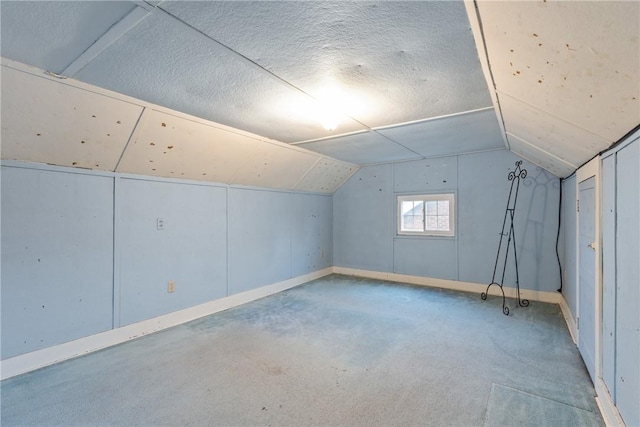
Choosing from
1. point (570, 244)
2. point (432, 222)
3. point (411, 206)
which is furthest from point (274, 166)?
point (570, 244)

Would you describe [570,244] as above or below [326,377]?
above

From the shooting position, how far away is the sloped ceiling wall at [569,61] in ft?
2.84

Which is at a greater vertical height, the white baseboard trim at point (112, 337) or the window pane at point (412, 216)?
the window pane at point (412, 216)

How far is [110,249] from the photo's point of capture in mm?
2689

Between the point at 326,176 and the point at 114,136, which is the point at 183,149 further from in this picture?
the point at 326,176

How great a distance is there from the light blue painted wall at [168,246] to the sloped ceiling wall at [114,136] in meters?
0.23

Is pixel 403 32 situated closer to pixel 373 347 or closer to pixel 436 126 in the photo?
pixel 436 126

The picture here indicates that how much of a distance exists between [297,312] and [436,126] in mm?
2590

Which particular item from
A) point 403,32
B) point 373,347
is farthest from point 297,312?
point 403,32

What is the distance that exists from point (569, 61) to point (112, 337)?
3667mm

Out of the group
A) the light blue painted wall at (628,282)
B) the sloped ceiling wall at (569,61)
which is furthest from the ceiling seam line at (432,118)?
the light blue painted wall at (628,282)

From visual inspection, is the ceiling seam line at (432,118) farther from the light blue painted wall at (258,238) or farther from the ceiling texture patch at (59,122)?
the ceiling texture patch at (59,122)

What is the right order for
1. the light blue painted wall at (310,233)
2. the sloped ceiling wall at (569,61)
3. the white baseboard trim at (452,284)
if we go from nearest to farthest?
1. the sloped ceiling wall at (569,61)
2. the white baseboard trim at (452,284)
3. the light blue painted wall at (310,233)

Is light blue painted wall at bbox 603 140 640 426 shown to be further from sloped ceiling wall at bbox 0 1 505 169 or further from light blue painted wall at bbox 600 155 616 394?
sloped ceiling wall at bbox 0 1 505 169
